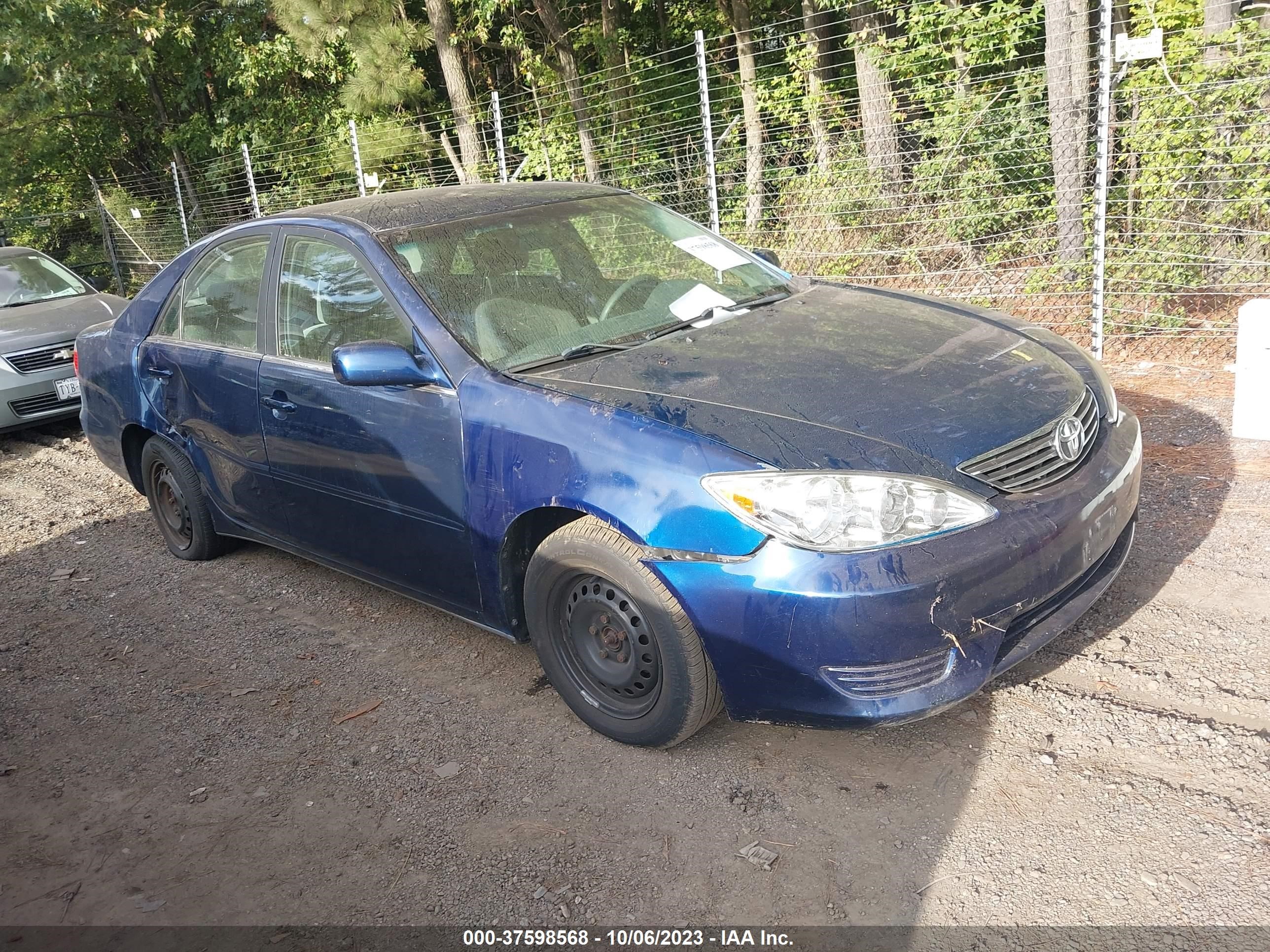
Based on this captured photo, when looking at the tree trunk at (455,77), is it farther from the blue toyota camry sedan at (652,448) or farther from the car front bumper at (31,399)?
the blue toyota camry sedan at (652,448)

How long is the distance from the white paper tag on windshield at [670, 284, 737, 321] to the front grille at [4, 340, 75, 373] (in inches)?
233

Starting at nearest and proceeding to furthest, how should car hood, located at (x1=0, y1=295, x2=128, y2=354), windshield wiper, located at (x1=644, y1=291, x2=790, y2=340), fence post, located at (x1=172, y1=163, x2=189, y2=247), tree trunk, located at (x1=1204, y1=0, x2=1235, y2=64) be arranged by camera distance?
windshield wiper, located at (x1=644, y1=291, x2=790, y2=340)
car hood, located at (x1=0, y1=295, x2=128, y2=354)
tree trunk, located at (x1=1204, y1=0, x2=1235, y2=64)
fence post, located at (x1=172, y1=163, x2=189, y2=247)

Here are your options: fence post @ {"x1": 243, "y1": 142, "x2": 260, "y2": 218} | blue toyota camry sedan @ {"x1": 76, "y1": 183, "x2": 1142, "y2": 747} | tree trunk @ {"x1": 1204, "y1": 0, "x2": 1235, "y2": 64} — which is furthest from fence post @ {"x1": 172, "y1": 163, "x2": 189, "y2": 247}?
tree trunk @ {"x1": 1204, "y1": 0, "x2": 1235, "y2": 64}

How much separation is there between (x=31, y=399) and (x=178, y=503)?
3.64 metres

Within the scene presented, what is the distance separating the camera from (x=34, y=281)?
9.46 m

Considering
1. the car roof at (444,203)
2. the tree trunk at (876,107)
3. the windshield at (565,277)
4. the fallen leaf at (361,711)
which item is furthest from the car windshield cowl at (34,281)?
the tree trunk at (876,107)

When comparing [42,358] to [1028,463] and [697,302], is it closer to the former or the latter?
[697,302]

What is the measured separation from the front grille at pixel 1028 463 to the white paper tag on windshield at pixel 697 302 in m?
1.30

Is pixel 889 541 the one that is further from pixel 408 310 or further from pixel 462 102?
pixel 462 102

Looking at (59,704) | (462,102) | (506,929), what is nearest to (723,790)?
(506,929)

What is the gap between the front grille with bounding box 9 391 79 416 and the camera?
8.11 m

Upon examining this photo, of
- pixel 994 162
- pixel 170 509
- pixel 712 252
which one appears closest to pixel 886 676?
pixel 712 252

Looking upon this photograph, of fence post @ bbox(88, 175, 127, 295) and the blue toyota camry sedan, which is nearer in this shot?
the blue toyota camry sedan

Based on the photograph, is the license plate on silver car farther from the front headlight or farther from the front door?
the front headlight
